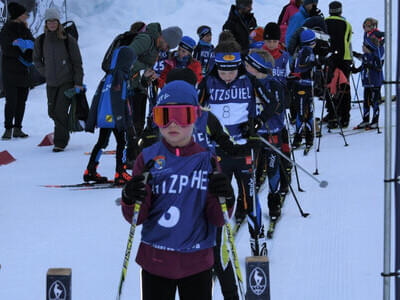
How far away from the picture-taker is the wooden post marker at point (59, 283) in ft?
9.68

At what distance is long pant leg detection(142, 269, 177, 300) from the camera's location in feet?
9.05

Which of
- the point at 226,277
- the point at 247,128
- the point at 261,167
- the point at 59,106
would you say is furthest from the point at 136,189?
the point at 59,106

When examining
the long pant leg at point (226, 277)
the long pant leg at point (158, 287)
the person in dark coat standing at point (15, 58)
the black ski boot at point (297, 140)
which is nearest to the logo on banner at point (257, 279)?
the long pant leg at point (158, 287)

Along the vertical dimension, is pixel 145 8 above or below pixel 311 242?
above

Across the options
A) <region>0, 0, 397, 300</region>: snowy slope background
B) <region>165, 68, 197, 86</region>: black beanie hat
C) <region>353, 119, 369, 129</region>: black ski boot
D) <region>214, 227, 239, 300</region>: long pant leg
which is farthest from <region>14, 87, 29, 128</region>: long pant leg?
<region>214, 227, 239, 300</region>: long pant leg

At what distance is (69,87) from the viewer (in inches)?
369

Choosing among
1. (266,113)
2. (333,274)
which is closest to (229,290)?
(333,274)

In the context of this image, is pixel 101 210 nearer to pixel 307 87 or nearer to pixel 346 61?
pixel 307 87

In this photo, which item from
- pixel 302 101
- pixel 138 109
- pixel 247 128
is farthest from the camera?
pixel 138 109

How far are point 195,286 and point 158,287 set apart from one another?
15 cm

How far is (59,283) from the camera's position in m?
2.96

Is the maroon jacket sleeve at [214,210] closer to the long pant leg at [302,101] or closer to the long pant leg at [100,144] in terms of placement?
the long pant leg at [100,144]

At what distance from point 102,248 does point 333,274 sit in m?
1.84

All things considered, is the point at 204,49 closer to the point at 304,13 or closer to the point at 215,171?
the point at 304,13
